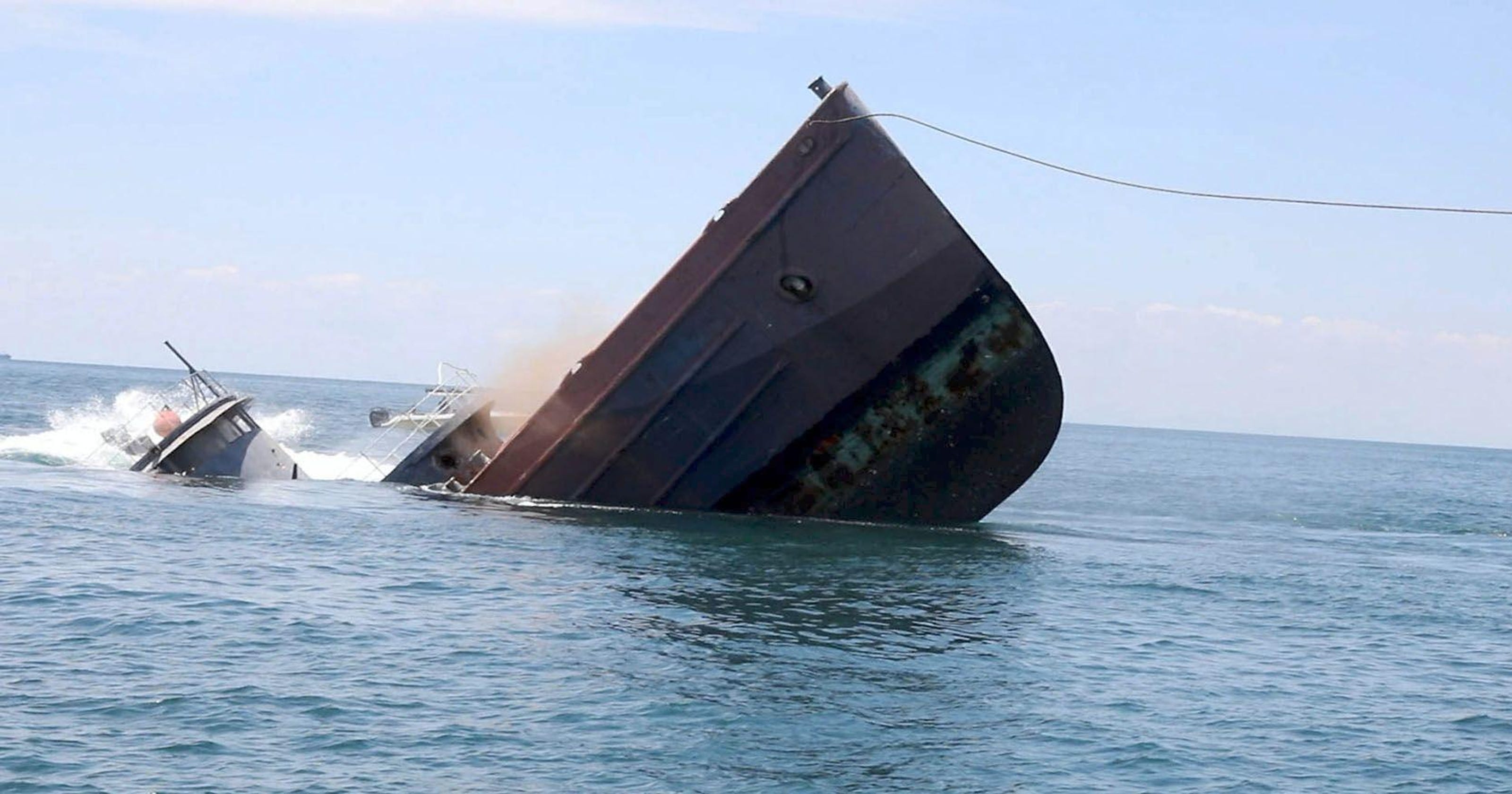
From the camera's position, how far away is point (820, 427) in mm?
22594

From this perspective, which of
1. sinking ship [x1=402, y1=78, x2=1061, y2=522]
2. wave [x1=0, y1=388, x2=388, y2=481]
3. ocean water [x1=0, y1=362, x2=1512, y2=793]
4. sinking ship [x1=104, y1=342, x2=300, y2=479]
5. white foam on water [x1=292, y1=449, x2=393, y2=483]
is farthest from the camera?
white foam on water [x1=292, y1=449, x2=393, y2=483]

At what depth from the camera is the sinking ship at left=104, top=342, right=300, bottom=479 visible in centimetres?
2795

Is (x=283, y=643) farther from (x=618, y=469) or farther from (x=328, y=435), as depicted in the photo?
(x=328, y=435)

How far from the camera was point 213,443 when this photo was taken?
2866 centimetres

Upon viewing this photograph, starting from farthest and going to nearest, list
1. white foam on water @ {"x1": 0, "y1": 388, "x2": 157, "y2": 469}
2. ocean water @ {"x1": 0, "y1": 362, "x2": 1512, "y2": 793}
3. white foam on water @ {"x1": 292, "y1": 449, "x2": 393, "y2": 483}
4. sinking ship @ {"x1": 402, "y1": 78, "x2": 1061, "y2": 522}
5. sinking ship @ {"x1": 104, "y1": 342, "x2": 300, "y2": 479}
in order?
1. white foam on water @ {"x1": 292, "y1": 449, "x2": 393, "y2": 483}
2. white foam on water @ {"x1": 0, "y1": 388, "x2": 157, "y2": 469}
3. sinking ship @ {"x1": 104, "y1": 342, "x2": 300, "y2": 479}
4. sinking ship @ {"x1": 402, "y1": 78, "x2": 1061, "y2": 522}
5. ocean water @ {"x1": 0, "y1": 362, "x2": 1512, "y2": 793}

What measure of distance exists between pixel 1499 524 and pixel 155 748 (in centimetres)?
4075

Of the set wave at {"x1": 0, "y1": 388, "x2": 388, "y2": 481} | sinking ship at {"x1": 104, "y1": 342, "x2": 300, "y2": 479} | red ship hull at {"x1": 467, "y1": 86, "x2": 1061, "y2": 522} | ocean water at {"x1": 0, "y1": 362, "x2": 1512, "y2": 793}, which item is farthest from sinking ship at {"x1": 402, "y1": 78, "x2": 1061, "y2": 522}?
wave at {"x1": 0, "y1": 388, "x2": 388, "y2": 481}

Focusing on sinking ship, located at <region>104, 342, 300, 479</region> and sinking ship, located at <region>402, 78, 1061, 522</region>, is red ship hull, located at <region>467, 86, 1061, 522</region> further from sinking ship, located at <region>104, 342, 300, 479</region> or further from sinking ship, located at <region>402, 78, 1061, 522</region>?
sinking ship, located at <region>104, 342, 300, 479</region>

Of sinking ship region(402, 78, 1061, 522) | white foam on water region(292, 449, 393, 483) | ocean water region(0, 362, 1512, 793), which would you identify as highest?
sinking ship region(402, 78, 1061, 522)

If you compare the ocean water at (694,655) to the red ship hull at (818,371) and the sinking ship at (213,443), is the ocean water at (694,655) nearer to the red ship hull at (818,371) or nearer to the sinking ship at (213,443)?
the red ship hull at (818,371)

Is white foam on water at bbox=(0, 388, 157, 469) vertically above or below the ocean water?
above

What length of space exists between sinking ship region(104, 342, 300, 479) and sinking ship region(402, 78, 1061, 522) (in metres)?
7.18

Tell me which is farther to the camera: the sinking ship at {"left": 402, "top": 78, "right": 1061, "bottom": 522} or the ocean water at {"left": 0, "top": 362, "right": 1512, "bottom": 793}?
the sinking ship at {"left": 402, "top": 78, "right": 1061, "bottom": 522}

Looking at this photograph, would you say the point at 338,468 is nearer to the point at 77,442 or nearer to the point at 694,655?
the point at 77,442
